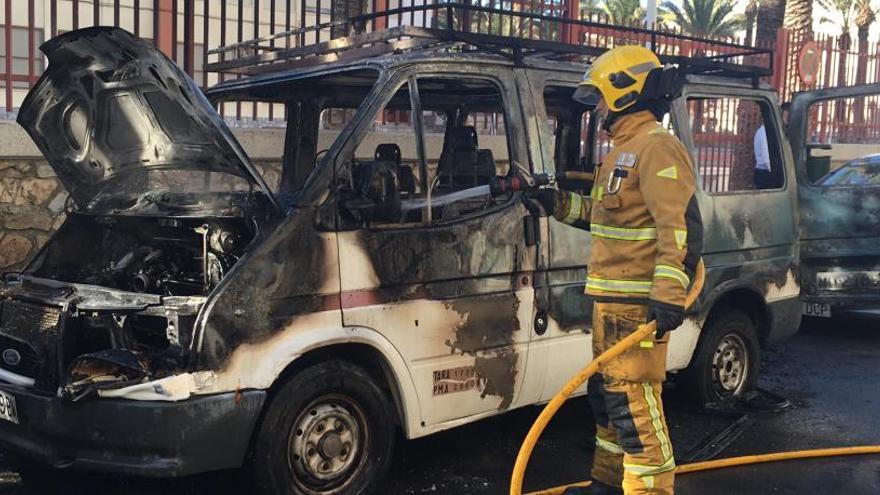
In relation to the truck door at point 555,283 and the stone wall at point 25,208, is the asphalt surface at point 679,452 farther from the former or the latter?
the stone wall at point 25,208

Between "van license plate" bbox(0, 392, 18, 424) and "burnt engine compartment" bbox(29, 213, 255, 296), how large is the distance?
2.18ft

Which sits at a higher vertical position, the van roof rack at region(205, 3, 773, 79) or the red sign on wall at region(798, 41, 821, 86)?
the red sign on wall at region(798, 41, 821, 86)

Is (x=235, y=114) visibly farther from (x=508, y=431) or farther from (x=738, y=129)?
(x=738, y=129)

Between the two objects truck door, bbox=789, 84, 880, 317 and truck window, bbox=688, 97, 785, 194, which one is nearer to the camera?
truck window, bbox=688, 97, 785, 194

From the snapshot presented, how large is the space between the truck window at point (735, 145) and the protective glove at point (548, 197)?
5.61ft

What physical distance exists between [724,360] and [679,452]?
101 centimetres

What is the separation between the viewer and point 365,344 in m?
3.99

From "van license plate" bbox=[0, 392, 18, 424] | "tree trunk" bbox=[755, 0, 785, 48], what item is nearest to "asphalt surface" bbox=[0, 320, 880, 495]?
"van license plate" bbox=[0, 392, 18, 424]

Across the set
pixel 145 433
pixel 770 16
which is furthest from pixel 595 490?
pixel 770 16

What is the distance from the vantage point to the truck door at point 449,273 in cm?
404

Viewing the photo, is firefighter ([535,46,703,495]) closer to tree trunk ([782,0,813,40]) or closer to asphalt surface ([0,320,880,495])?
asphalt surface ([0,320,880,495])

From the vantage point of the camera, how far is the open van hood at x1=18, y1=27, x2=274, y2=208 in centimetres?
418

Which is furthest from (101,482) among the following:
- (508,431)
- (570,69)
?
(570,69)

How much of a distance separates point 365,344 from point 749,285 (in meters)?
2.83
